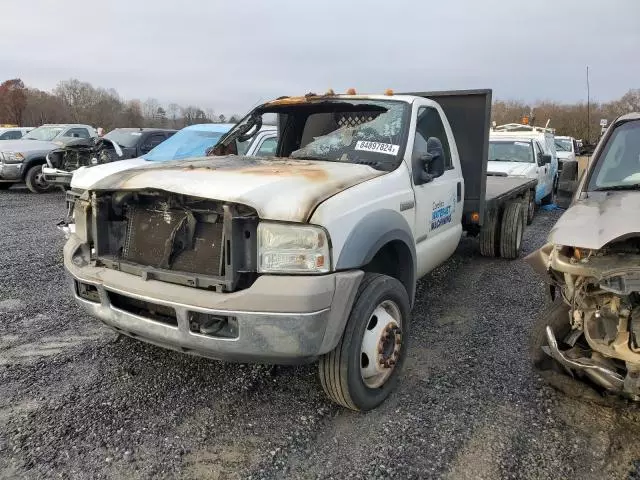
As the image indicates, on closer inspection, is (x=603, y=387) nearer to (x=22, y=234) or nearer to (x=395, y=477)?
(x=395, y=477)

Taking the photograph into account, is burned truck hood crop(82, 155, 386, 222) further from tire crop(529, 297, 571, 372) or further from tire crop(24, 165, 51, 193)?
tire crop(24, 165, 51, 193)

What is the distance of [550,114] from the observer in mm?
33406

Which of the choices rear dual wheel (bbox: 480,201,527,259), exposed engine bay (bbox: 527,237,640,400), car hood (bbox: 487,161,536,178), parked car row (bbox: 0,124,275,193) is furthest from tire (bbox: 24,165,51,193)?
exposed engine bay (bbox: 527,237,640,400)

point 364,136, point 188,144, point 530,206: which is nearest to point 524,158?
point 530,206

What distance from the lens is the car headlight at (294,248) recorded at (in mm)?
2746

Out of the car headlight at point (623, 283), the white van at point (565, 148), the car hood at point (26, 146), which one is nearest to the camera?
the car headlight at point (623, 283)

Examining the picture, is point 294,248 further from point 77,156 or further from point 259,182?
point 77,156

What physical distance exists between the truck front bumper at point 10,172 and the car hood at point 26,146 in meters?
0.39

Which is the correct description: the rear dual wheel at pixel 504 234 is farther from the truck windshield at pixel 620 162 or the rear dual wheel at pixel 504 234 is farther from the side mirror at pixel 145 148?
the side mirror at pixel 145 148

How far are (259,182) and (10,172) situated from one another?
42.7 ft

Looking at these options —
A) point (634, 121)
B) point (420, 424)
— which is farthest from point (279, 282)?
point (634, 121)

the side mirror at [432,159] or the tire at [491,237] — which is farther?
the tire at [491,237]

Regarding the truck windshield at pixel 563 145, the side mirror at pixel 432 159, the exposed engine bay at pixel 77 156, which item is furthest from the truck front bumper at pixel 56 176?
the truck windshield at pixel 563 145

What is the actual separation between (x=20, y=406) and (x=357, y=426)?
2.09 meters
